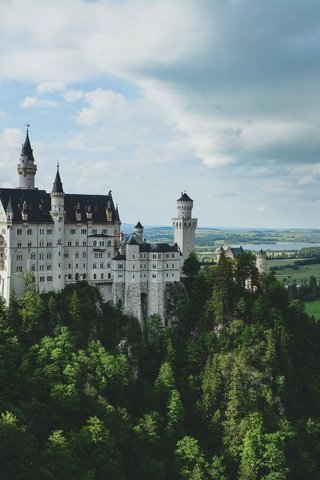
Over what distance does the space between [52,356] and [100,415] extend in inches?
450

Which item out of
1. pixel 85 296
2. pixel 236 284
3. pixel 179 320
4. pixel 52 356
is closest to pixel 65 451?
pixel 52 356

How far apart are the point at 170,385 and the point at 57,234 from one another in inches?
1277

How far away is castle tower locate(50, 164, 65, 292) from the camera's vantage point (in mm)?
101750

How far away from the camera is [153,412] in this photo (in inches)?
3467

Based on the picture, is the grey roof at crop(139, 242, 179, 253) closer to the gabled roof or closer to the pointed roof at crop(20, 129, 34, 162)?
the gabled roof

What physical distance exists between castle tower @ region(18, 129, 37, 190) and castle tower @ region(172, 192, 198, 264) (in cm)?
2919

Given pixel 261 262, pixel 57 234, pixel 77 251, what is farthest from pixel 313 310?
pixel 57 234

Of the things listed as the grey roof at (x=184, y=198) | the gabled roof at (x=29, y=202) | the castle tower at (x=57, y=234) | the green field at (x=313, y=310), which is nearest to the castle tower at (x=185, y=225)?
the grey roof at (x=184, y=198)

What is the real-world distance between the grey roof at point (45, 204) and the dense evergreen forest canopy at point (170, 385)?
13.4 meters

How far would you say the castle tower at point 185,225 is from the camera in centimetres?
11731

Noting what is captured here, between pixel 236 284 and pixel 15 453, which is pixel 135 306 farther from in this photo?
pixel 15 453

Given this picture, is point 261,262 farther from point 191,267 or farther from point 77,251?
point 77,251

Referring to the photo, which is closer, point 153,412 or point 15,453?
point 15,453

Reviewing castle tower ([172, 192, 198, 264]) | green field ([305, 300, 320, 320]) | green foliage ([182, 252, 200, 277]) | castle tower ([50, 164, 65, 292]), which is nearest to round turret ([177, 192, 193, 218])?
castle tower ([172, 192, 198, 264])
